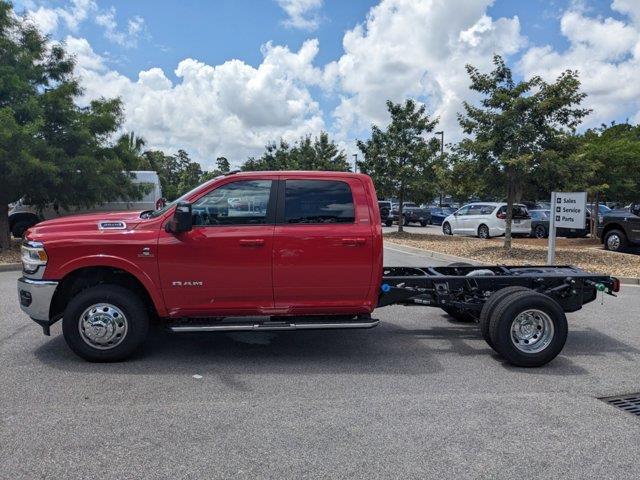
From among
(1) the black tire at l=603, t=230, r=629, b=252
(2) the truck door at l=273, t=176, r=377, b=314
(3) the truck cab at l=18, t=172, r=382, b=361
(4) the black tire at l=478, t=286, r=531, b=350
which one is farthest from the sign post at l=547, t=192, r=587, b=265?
(3) the truck cab at l=18, t=172, r=382, b=361

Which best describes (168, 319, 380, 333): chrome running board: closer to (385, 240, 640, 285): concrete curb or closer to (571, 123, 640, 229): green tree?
(385, 240, 640, 285): concrete curb

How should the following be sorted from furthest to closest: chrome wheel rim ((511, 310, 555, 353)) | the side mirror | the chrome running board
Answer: chrome wheel rim ((511, 310, 555, 353)) → the chrome running board → the side mirror

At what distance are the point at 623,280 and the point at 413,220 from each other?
76.4 ft

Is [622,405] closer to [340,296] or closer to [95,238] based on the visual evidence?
[340,296]

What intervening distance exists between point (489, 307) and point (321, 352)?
183 centimetres

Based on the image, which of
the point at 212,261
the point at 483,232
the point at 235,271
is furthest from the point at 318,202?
the point at 483,232

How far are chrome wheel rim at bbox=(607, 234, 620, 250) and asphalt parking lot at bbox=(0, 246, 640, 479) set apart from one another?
10.7m

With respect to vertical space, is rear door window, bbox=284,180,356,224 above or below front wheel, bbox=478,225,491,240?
above

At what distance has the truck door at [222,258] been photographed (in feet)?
17.4

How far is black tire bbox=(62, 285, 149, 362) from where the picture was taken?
17.2 feet

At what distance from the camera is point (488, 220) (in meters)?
22.4

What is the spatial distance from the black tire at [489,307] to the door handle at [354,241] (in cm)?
148

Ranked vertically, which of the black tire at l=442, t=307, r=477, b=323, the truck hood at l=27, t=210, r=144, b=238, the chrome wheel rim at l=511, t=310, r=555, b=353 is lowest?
the black tire at l=442, t=307, r=477, b=323

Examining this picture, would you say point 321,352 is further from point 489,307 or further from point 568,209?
point 568,209
